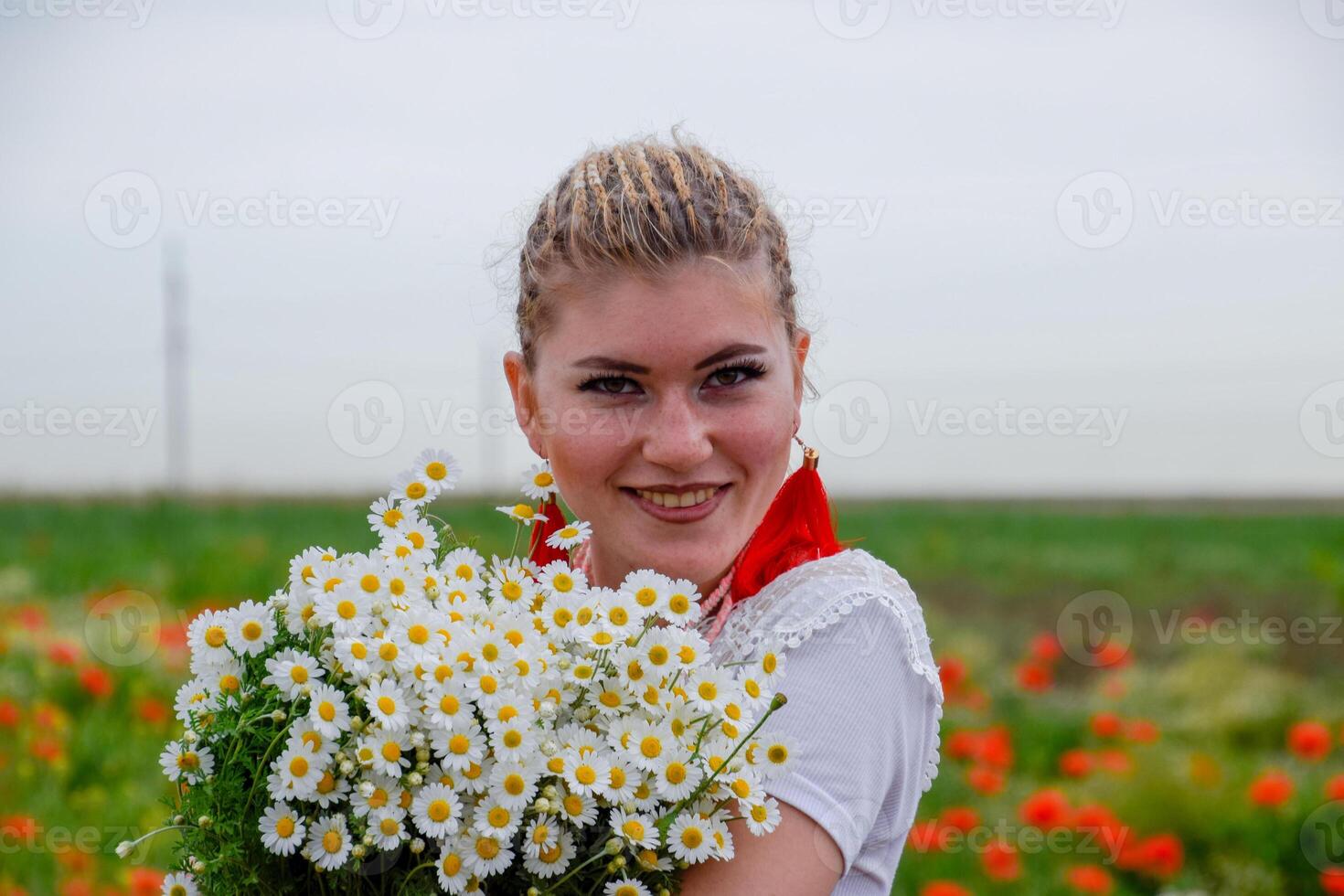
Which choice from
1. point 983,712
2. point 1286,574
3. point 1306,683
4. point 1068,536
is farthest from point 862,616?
point 1068,536

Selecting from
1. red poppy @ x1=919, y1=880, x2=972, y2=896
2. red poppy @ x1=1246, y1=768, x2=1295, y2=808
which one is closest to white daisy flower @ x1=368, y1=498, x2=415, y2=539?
red poppy @ x1=919, y1=880, x2=972, y2=896

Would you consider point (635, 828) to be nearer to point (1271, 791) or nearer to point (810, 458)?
point (810, 458)

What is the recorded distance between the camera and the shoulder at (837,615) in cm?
168

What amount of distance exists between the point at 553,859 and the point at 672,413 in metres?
0.69

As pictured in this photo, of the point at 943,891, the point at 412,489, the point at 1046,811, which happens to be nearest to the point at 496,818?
the point at 412,489

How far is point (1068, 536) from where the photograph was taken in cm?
1567

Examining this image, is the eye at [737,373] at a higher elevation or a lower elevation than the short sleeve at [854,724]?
higher

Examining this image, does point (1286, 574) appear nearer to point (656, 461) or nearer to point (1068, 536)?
point (1068, 536)

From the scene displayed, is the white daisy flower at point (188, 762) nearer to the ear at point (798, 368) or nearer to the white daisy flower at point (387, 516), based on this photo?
the white daisy flower at point (387, 516)

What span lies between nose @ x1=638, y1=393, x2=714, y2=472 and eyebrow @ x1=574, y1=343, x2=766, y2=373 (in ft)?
0.18

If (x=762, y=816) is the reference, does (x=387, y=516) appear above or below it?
above

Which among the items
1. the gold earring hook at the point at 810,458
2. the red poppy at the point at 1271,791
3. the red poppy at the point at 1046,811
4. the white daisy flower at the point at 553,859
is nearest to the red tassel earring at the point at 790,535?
the gold earring hook at the point at 810,458

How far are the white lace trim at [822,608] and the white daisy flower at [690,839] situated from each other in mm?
315

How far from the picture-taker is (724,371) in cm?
185
